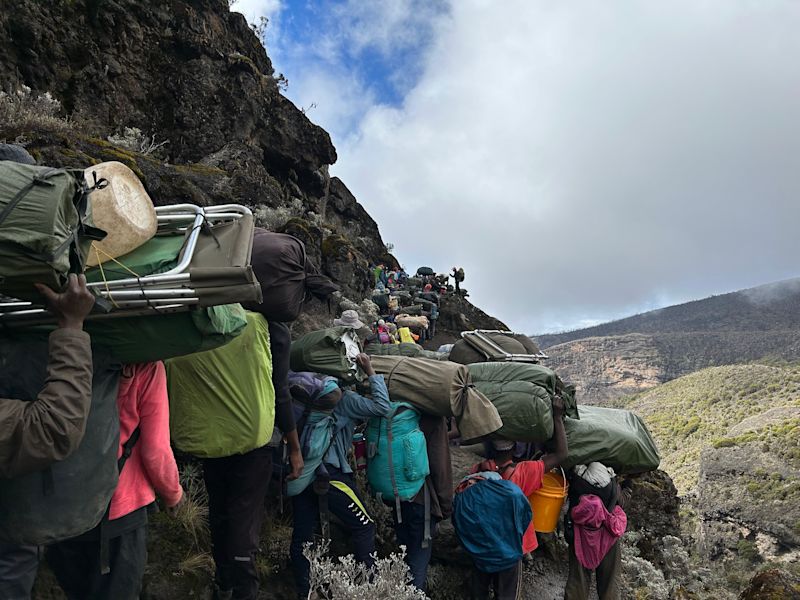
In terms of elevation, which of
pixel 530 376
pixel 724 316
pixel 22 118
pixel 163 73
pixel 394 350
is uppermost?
pixel 724 316

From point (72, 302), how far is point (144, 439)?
0.94m

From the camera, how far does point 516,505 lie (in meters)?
4.65

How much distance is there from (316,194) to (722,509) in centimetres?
3216

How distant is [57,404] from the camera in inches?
73.1

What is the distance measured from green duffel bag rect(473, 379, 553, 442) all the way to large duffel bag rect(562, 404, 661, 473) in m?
0.49

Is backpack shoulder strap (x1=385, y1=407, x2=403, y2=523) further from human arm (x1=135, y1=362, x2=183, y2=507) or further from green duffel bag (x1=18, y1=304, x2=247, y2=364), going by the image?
green duffel bag (x1=18, y1=304, x2=247, y2=364)

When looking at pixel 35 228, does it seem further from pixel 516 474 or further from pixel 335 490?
pixel 516 474

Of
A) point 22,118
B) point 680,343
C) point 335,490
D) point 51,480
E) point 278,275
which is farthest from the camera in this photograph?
point 680,343

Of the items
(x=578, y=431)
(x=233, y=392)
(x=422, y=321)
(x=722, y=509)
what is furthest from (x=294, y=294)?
(x=722, y=509)

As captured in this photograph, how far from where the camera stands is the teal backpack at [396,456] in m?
4.46

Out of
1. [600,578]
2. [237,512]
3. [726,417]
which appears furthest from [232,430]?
[726,417]

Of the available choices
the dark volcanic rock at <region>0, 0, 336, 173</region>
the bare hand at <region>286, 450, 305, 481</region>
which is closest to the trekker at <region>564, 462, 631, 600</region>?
the bare hand at <region>286, 450, 305, 481</region>

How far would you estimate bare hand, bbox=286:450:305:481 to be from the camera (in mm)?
3887

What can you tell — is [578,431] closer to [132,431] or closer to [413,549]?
[413,549]
